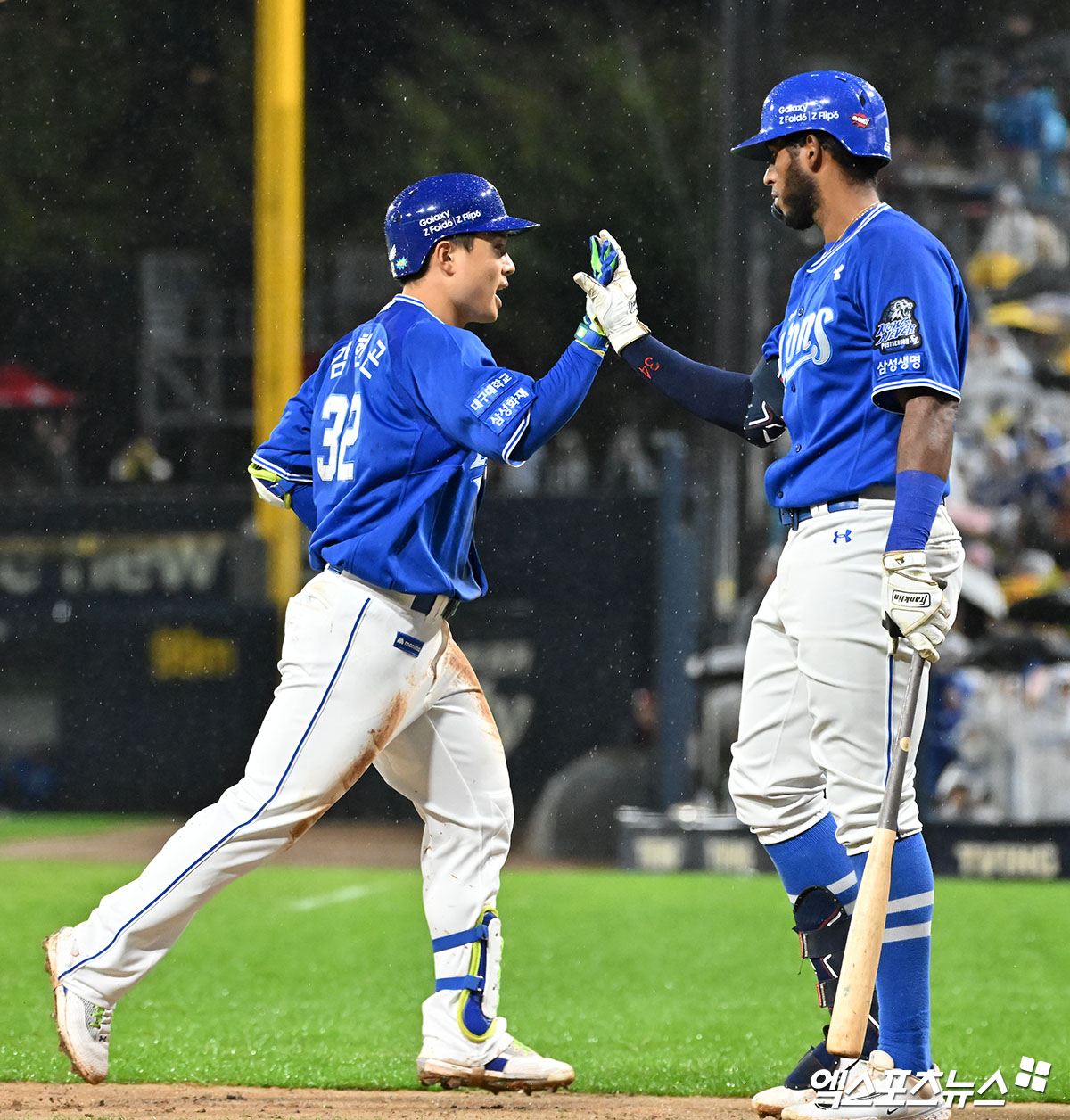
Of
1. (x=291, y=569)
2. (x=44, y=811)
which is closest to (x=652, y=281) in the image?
(x=291, y=569)

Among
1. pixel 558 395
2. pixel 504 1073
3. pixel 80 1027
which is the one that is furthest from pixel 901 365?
pixel 80 1027

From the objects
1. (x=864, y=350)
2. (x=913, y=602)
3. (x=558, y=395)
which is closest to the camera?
(x=913, y=602)

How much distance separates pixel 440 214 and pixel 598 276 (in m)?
0.35

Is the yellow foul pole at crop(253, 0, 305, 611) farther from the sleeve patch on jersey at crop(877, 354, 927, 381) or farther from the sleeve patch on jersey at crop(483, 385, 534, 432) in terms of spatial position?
the sleeve patch on jersey at crop(877, 354, 927, 381)

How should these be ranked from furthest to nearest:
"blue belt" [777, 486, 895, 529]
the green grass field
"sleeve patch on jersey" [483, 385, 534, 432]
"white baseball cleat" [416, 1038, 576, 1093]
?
the green grass field
"white baseball cleat" [416, 1038, 576, 1093]
"sleeve patch on jersey" [483, 385, 534, 432]
"blue belt" [777, 486, 895, 529]

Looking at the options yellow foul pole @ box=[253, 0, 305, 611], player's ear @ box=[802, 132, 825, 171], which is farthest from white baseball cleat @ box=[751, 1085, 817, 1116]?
yellow foul pole @ box=[253, 0, 305, 611]

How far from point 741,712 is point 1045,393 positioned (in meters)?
8.52

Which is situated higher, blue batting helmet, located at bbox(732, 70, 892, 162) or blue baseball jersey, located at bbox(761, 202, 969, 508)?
blue batting helmet, located at bbox(732, 70, 892, 162)

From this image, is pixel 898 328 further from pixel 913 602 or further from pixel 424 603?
pixel 424 603

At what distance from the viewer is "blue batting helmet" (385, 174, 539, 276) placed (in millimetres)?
3418

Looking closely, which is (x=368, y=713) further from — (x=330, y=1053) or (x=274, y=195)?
(x=274, y=195)

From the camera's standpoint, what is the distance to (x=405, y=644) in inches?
128

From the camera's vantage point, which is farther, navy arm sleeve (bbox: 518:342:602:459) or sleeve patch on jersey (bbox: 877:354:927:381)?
navy arm sleeve (bbox: 518:342:602:459)

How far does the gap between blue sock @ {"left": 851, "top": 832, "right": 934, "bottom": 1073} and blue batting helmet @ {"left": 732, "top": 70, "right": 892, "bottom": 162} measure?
1303mm
